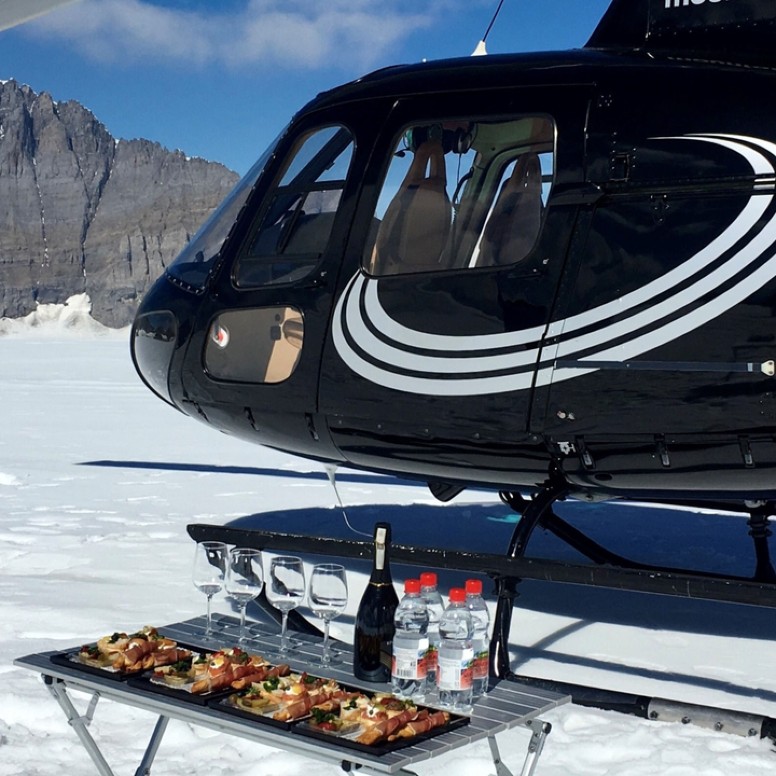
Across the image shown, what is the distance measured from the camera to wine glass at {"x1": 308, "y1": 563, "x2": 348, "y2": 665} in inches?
122

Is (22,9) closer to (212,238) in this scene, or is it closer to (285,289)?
(212,238)

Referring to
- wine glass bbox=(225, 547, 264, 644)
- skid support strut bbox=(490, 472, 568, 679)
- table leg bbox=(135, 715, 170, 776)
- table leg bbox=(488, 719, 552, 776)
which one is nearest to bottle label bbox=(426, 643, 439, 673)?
table leg bbox=(488, 719, 552, 776)

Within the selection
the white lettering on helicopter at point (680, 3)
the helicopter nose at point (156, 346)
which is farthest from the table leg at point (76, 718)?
the white lettering on helicopter at point (680, 3)

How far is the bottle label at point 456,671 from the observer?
8.70 ft

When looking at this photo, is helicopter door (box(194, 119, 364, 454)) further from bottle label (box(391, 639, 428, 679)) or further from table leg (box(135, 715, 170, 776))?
bottle label (box(391, 639, 428, 679))

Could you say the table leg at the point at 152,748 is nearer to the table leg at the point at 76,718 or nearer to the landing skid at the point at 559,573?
the table leg at the point at 76,718

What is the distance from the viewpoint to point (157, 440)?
41.5 feet

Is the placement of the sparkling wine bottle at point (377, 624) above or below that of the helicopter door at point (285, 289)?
below

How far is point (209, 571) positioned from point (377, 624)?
0.61m

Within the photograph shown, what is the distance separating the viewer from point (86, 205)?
106 metres

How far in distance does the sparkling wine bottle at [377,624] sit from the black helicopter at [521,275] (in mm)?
1290

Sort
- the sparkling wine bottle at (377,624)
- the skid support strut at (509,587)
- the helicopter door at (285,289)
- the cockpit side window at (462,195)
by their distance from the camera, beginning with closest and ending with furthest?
the sparkling wine bottle at (377,624)
the skid support strut at (509,587)
the cockpit side window at (462,195)
the helicopter door at (285,289)

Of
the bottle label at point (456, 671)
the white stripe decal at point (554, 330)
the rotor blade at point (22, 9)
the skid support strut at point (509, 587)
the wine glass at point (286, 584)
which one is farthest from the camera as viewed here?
the rotor blade at point (22, 9)

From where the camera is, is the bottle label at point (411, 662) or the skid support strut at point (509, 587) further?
the skid support strut at point (509, 587)
